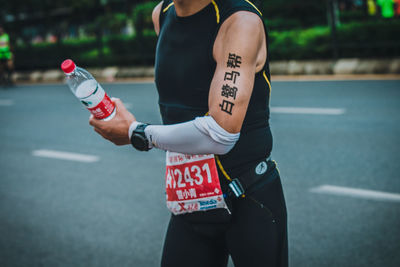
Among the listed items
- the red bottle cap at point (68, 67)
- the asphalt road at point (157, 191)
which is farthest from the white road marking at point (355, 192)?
the red bottle cap at point (68, 67)

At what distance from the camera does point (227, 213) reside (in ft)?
6.34

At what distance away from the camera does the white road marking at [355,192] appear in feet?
15.6

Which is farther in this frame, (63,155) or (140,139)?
(63,155)

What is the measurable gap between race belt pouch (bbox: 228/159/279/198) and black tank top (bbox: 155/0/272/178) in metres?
0.03

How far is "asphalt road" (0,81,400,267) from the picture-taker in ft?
13.4

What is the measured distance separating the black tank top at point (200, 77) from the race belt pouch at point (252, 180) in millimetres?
34

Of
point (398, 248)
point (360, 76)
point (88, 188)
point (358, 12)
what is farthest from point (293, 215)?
point (358, 12)

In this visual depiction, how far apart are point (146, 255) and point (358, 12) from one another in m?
15.2

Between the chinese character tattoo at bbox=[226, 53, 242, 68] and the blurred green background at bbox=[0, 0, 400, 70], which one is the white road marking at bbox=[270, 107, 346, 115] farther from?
the chinese character tattoo at bbox=[226, 53, 242, 68]

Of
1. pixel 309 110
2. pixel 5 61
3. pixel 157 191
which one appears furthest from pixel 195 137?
pixel 5 61

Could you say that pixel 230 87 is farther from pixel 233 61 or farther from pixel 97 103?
pixel 97 103

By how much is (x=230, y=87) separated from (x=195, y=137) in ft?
0.70

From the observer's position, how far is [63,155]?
7309mm

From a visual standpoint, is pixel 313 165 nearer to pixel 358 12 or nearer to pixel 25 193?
pixel 25 193
